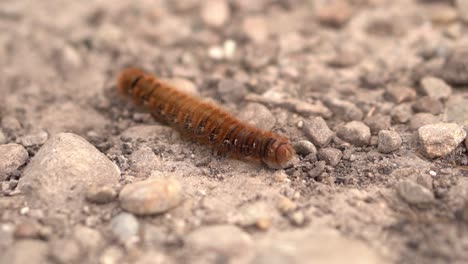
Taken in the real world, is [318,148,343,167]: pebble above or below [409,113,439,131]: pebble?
below

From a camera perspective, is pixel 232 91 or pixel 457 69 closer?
pixel 457 69

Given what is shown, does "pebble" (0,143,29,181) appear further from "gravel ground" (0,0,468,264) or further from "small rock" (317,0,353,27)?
"small rock" (317,0,353,27)

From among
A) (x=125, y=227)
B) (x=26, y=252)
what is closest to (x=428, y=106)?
(x=125, y=227)

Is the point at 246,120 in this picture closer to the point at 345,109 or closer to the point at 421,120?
the point at 345,109

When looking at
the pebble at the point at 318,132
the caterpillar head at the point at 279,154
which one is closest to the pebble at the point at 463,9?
the pebble at the point at 318,132

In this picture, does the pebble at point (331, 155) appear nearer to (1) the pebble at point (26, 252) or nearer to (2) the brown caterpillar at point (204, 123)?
(2) the brown caterpillar at point (204, 123)

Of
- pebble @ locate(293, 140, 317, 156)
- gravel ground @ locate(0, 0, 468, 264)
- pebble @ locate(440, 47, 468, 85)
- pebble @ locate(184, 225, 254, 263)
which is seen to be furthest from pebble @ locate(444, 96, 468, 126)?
pebble @ locate(184, 225, 254, 263)

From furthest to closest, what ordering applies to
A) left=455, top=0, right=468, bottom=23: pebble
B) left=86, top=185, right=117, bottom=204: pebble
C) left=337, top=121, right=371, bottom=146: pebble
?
1. left=455, top=0, right=468, bottom=23: pebble
2. left=337, top=121, right=371, bottom=146: pebble
3. left=86, top=185, right=117, bottom=204: pebble

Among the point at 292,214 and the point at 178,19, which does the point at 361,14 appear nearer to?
the point at 178,19
